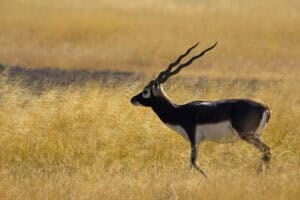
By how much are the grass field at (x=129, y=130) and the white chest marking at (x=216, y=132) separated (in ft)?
1.20

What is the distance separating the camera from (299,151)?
10.3 metres

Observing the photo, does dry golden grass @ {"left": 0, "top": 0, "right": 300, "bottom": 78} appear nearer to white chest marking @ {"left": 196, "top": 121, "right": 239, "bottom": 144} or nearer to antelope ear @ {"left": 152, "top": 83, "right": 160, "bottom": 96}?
antelope ear @ {"left": 152, "top": 83, "right": 160, "bottom": 96}

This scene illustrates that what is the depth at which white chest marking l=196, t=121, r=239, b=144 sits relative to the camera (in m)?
8.94

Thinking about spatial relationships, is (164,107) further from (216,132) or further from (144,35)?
(144,35)

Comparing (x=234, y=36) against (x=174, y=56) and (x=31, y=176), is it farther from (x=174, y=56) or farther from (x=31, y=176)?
(x=31, y=176)

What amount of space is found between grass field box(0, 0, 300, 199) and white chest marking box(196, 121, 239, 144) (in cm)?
37

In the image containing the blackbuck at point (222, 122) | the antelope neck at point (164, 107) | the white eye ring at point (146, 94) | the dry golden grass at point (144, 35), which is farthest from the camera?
the dry golden grass at point (144, 35)

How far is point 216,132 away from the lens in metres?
8.95

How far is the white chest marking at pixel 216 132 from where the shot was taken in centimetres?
894

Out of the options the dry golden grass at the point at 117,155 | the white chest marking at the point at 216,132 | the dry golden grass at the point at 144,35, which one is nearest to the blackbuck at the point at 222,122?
the white chest marking at the point at 216,132

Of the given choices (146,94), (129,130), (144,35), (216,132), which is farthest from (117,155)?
(144,35)

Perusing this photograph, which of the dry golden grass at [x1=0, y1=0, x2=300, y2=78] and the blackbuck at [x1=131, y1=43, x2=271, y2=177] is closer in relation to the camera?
the blackbuck at [x1=131, y1=43, x2=271, y2=177]

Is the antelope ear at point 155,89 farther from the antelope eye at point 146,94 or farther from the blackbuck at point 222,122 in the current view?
the blackbuck at point 222,122

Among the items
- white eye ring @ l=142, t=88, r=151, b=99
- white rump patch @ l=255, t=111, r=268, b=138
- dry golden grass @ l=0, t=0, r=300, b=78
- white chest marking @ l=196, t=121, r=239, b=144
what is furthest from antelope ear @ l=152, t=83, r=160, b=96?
dry golden grass @ l=0, t=0, r=300, b=78
